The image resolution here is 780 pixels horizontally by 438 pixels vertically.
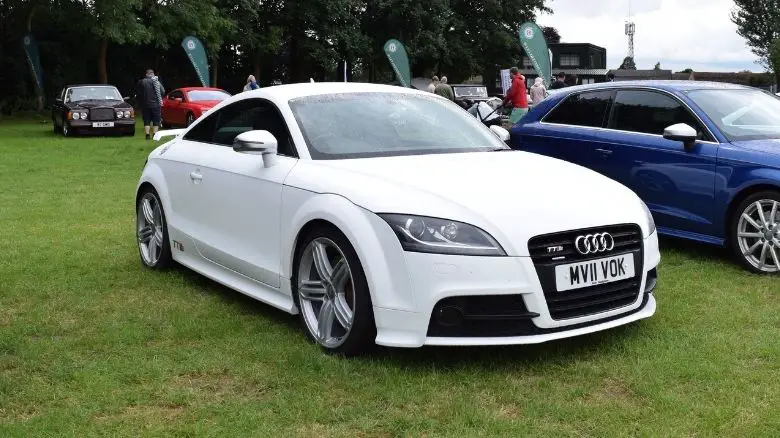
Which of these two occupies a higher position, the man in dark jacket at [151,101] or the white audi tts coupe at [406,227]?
the man in dark jacket at [151,101]

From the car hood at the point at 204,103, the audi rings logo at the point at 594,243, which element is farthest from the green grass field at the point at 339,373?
the car hood at the point at 204,103

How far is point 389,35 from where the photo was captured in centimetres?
4753

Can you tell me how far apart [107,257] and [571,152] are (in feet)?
13.8

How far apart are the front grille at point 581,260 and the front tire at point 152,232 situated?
3.26 m

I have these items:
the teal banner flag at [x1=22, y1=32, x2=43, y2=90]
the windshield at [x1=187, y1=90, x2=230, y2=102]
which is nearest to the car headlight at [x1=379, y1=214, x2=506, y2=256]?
the windshield at [x1=187, y1=90, x2=230, y2=102]

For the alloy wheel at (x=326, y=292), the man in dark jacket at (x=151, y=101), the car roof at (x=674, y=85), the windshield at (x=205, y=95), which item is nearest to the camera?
the alloy wheel at (x=326, y=292)

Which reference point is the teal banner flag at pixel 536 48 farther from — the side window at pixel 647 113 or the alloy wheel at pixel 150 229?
the alloy wheel at pixel 150 229

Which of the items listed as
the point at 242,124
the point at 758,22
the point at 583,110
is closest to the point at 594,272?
the point at 242,124

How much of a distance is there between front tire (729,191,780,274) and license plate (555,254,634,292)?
92.9 inches

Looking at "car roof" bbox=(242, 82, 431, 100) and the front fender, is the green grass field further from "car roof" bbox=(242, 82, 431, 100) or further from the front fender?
"car roof" bbox=(242, 82, 431, 100)

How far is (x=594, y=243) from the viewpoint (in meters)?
4.07

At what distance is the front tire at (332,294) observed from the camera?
13.4 ft

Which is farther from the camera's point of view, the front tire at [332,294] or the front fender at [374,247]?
the front tire at [332,294]

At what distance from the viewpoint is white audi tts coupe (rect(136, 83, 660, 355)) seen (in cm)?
388
